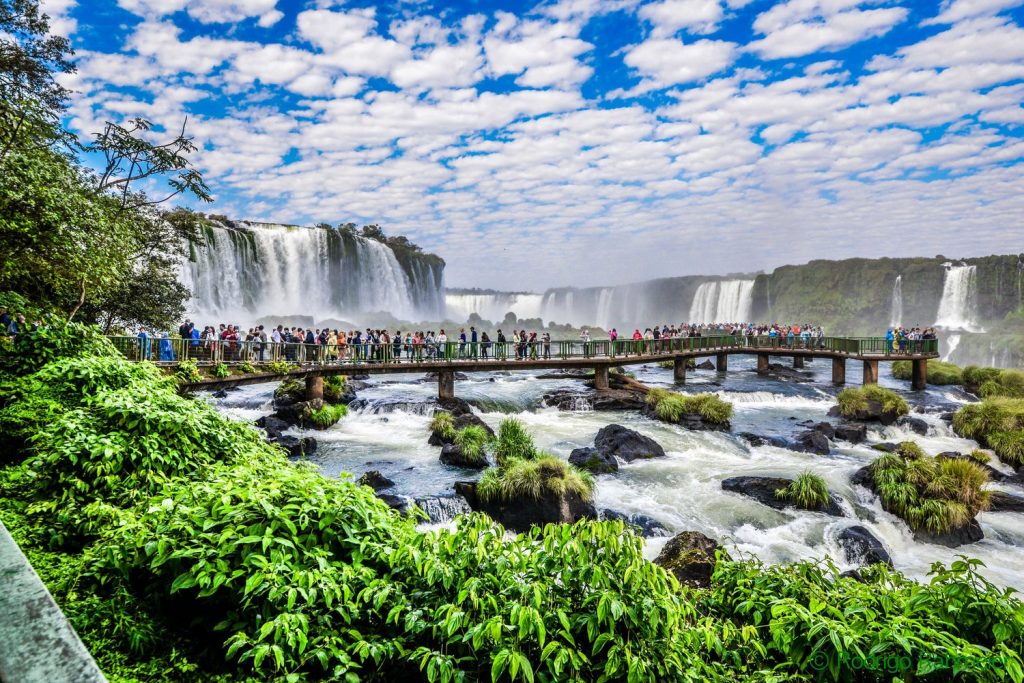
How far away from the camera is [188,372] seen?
53.1 ft

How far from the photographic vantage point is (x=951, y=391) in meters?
27.9

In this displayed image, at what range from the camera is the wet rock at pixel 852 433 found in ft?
57.8

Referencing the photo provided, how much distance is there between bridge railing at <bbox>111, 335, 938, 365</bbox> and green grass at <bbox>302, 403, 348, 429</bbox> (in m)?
2.50

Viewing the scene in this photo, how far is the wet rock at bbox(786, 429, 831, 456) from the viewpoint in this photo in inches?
639

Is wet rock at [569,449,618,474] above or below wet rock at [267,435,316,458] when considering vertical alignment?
below

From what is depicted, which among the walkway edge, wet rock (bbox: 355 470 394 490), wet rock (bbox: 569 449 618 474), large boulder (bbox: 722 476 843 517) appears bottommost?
large boulder (bbox: 722 476 843 517)

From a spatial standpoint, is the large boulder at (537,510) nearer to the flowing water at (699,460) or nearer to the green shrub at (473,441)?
the flowing water at (699,460)

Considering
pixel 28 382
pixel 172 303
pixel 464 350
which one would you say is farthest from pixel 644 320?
pixel 28 382

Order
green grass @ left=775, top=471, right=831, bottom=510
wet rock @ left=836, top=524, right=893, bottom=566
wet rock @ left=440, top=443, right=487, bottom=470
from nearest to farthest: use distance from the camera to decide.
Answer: wet rock @ left=836, top=524, right=893, bottom=566, green grass @ left=775, top=471, right=831, bottom=510, wet rock @ left=440, top=443, right=487, bottom=470

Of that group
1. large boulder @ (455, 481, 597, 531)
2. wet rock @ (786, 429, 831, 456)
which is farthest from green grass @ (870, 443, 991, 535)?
large boulder @ (455, 481, 597, 531)

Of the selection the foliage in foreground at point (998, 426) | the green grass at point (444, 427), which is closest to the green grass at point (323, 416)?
the green grass at point (444, 427)

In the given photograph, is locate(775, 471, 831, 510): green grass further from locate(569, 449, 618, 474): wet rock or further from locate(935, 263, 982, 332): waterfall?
locate(935, 263, 982, 332): waterfall

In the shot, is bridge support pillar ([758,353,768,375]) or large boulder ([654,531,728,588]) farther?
bridge support pillar ([758,353,768,375])

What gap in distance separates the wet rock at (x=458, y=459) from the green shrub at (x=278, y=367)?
26.2 feet
